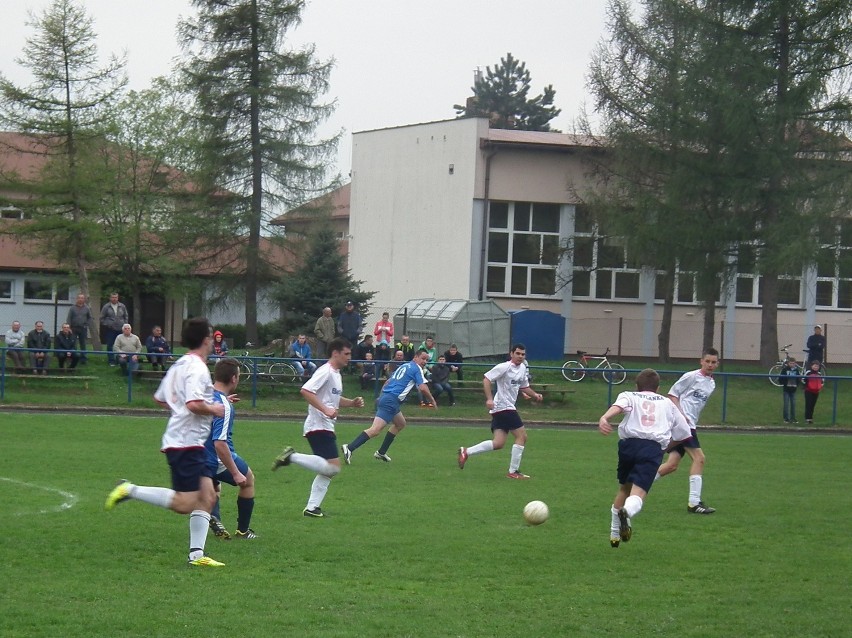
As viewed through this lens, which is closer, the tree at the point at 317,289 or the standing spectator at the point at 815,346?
the standing spectator at the point at 815,346

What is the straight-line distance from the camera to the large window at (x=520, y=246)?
3872 centimetres

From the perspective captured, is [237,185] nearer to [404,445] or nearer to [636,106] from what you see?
[636,106]

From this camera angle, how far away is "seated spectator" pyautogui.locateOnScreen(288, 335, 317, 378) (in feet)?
83.3

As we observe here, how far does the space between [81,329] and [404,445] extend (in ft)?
38.7

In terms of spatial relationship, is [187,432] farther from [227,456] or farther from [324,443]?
[324,443]

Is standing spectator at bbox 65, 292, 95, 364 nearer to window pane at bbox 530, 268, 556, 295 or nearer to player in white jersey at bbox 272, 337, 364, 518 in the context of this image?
player in white jersey at bbox 272, 337, 364, 518

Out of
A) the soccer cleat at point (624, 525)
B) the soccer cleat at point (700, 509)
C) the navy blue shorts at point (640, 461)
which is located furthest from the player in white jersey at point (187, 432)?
the soccer cleat at point (700, 509)

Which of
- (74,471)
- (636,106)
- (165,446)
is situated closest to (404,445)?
(74,471)

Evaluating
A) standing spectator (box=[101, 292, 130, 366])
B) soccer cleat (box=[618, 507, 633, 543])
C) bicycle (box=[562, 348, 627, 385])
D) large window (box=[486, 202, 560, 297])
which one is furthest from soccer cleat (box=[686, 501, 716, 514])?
large window (box=[486, 202, 560, 297])

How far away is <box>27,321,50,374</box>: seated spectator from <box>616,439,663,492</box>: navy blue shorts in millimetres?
18307

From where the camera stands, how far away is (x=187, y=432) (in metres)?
7.86

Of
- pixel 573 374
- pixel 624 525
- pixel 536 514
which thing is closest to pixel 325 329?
pixel 573 374

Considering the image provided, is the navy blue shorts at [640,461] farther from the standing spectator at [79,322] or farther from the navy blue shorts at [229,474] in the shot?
the standing spectator at [79,322]

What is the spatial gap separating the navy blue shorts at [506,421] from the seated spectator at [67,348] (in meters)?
13.5
